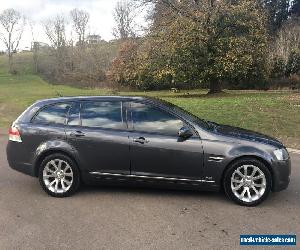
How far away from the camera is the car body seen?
233 inches

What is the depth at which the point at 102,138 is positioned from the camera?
6230 millimetres

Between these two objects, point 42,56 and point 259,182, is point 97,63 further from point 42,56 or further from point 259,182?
point 259,182

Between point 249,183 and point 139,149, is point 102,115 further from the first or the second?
point 249,183

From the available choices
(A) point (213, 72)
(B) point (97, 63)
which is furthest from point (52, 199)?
(B) point (97, 63)

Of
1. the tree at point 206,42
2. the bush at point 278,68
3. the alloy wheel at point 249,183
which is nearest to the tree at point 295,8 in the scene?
the bush at point 278,68

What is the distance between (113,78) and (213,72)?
17476 millimetres

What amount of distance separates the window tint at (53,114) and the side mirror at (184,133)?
186 centimetres

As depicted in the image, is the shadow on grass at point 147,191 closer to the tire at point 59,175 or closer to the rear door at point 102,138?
the tire at point 59,175

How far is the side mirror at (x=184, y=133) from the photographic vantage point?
5.98 metres

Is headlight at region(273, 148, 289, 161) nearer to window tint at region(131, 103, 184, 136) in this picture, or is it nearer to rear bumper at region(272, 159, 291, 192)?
rear bumper at region(272, 159, 291, 192)

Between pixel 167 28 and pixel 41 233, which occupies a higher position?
pixel 167 28

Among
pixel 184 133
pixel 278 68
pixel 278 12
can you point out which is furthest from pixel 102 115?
pixel 278 12

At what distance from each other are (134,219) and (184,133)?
56.8 inches

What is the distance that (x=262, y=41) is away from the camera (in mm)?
27109
